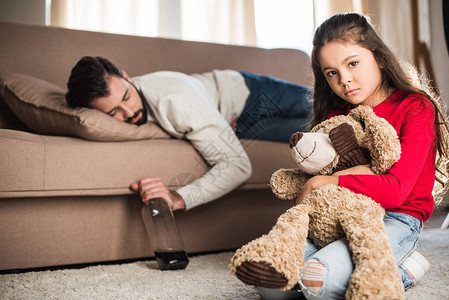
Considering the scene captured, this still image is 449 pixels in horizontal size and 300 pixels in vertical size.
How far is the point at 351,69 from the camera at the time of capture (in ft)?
2.95

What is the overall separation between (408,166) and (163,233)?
2.33 feet

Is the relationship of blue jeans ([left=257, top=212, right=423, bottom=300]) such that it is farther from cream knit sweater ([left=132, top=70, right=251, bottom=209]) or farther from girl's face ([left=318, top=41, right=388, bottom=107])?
cream knit sweater ([left=132, top=70, right=251, bottom=209])

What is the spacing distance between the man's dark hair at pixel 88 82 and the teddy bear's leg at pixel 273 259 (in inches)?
33.6

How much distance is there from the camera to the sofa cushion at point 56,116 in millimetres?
1200

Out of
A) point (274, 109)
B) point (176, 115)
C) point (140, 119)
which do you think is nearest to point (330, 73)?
point (176, 115)

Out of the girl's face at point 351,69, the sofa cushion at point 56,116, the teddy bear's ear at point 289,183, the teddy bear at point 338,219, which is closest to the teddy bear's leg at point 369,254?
the teddy bear at point 338,219

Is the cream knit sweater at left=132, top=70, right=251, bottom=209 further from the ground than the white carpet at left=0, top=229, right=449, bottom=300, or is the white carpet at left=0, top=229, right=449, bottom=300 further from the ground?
the cream knit sweater at left=132, top=70, right=251, bottom=209

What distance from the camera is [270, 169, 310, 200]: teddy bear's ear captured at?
90cm

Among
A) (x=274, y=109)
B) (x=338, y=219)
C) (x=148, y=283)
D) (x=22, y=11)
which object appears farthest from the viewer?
(x=22, y=11)

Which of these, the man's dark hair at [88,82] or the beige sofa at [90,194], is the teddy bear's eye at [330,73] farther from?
the man's dark hair at [88,82]

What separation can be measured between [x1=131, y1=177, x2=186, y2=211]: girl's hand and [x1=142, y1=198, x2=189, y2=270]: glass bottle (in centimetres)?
1

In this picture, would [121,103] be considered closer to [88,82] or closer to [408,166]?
[88,82]

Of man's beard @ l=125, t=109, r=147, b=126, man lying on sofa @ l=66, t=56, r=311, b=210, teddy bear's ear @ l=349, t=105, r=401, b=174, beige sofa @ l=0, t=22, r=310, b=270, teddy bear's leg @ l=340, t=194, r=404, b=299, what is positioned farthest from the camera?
man's beard @ l=125, t=109, r=147, b=126

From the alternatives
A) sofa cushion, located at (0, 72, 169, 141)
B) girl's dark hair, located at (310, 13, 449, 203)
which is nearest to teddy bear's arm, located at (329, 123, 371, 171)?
girl's dark hair, located at (310, 13, 449, 203)
